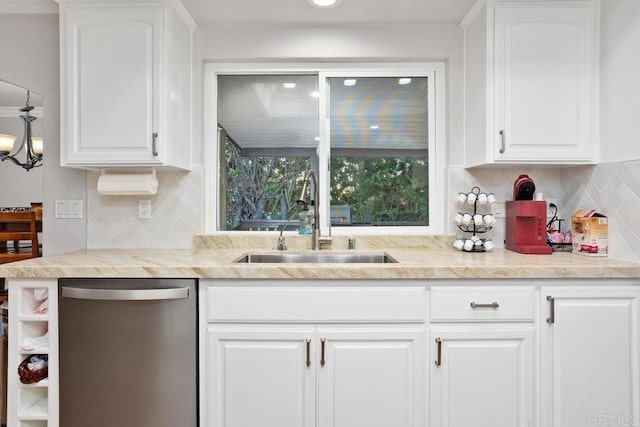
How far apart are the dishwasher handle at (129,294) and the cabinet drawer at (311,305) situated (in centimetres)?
14

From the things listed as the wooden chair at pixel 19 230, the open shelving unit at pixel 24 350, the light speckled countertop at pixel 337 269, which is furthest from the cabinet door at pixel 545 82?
the wooden chair at pixel 19 230

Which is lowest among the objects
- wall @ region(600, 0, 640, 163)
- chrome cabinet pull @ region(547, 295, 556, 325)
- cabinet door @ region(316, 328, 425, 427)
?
cabinet door @ region(316, 328, 425, 427)

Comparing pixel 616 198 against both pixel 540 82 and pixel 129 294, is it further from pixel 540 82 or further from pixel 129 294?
pixel 129 294

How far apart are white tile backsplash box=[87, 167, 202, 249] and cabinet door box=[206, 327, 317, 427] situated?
0.85 metres

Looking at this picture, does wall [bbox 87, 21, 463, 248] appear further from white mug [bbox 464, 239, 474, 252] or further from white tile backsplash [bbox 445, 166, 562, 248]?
white mug [bbox 464, 239, 474, 252]

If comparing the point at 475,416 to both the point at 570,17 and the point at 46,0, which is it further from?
the point at 46,0

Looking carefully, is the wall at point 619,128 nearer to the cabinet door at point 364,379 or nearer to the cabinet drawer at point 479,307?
the cabinet drawer at point 479,307

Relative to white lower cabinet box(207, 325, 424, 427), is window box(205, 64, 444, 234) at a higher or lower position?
higher

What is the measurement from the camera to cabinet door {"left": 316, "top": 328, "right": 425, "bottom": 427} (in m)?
1.49

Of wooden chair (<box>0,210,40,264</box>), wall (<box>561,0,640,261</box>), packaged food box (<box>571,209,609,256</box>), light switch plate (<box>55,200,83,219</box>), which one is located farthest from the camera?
wooden chair (<box>0,210,40,264</box>)

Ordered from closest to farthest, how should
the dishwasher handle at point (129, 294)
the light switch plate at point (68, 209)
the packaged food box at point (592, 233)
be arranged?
the dishwasher handle at point (129, 294), the packaged food box at point (592, 233), the light switch plate at point (68, 209)

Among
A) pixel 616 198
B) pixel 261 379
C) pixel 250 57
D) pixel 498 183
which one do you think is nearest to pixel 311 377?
pixel 261 379

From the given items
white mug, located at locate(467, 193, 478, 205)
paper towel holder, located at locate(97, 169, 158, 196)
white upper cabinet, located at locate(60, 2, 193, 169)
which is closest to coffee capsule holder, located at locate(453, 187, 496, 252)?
white mug, located at locate(467, 193, 478, 205)

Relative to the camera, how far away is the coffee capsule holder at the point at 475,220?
194cm
